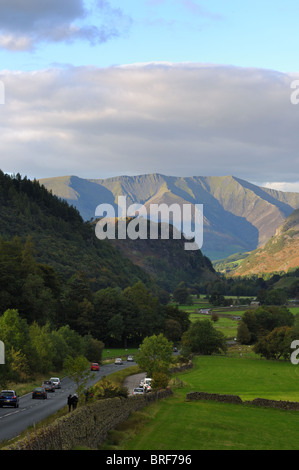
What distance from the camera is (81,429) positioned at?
35.9 metres

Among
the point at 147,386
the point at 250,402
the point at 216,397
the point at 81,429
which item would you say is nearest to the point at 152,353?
the point at 147,386

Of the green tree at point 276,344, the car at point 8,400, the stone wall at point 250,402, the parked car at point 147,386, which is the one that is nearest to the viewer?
the car at point 8,400

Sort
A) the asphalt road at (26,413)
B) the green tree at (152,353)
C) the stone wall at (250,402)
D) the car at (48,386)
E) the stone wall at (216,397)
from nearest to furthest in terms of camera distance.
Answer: the asphalt road at (26,413) < the stone wall at (250,402) < the stone wall at (216,397) < the car at (48,386) < the green tree at (152,353)

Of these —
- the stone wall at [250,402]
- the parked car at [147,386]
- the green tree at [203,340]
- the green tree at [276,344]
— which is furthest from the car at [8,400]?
the green tree at [203,340]

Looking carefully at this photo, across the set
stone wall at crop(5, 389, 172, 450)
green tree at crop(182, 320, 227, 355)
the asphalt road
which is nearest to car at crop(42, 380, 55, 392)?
the asphalt road

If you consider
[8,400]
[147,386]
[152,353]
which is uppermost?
[8,400]

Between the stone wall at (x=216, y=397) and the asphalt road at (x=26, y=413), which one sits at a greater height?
the asphalt road at (x=26, y=413)

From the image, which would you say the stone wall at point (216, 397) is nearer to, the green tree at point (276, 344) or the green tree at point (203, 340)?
the green tree at point (276, 344)

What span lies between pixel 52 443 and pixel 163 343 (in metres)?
82.8

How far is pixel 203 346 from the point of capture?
18175 centimetres

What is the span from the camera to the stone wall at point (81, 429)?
29562 millimetres

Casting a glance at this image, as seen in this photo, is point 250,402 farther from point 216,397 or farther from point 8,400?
point 8,400

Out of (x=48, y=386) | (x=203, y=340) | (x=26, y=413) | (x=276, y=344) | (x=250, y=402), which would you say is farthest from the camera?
(x=203, y=340)

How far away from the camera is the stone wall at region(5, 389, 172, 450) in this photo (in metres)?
29.6
